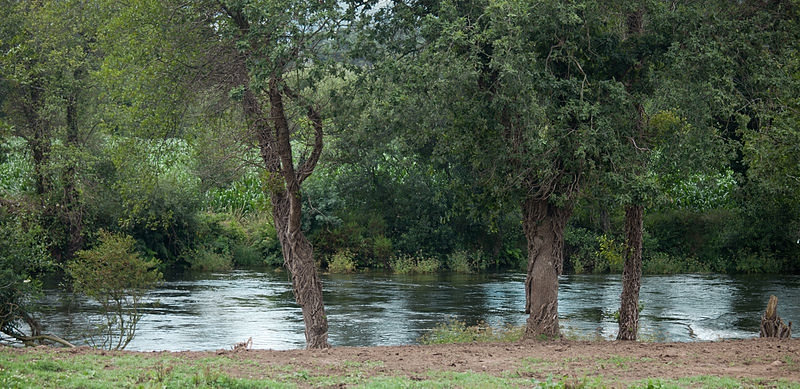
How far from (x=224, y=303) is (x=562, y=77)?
14.6 m

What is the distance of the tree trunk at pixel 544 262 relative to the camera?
15.5m

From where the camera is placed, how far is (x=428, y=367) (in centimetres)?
1097

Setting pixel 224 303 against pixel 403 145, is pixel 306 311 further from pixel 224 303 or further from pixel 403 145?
pixel 224 303

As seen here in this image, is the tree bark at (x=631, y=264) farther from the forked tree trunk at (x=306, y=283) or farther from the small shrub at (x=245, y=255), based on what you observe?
the small shrub at (x=245, y=255)

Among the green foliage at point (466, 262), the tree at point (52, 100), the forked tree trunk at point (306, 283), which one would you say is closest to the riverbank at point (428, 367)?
the forked tree trunk at point (306, 283)

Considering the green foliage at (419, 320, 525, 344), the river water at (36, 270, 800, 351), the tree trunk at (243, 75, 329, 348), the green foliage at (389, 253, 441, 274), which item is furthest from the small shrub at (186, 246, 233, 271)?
the tree trunk at (243, 75, 329, 348)

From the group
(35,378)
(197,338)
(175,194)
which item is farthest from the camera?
(175,194)

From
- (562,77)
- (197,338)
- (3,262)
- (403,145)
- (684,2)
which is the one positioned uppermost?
(684,2)

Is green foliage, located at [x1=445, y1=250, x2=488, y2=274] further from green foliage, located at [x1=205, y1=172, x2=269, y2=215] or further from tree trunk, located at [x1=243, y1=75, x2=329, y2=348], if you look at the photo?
tree trunk, located at [x1=243, y1=75, x2=329, y2=348]

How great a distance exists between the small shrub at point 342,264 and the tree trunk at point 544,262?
21.2 metres

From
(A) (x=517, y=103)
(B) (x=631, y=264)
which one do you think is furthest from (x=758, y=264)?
(A) (x=517, y=103)

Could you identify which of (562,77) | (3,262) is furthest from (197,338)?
(562,77)

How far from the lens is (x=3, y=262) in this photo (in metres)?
16.0

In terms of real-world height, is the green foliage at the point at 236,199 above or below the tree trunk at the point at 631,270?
above
